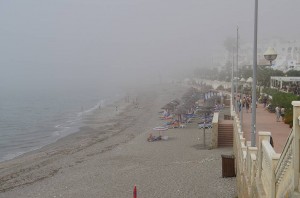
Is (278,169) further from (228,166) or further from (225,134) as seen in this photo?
(225,134)

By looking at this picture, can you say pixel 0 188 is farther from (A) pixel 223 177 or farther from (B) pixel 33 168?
(A) pixel 223 177

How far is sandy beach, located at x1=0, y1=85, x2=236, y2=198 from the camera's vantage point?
15.5 m

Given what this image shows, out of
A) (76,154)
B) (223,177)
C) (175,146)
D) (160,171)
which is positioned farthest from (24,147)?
(223,177)

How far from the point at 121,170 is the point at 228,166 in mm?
6064

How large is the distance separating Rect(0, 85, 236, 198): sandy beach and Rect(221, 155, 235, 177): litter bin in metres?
0.36

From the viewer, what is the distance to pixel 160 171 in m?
18.2

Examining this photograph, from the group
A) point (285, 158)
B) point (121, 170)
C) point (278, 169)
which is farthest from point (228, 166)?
point (285, 158)

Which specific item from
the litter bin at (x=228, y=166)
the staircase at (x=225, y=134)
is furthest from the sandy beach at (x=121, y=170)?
the staircase at (x=225, y=134)

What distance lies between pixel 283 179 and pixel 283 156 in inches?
12.5

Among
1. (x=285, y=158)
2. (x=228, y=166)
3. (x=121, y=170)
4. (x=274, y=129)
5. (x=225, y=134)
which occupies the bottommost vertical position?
(x=121, y=170)

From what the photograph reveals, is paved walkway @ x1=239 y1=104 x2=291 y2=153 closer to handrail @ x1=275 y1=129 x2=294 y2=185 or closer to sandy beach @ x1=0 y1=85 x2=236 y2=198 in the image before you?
sandy beach @ x1=0 y1=85 x2=236 y2=198

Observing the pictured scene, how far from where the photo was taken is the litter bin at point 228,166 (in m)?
15.4

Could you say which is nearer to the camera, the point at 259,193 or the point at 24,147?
the point at 259,193

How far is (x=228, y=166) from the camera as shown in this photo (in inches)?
619
